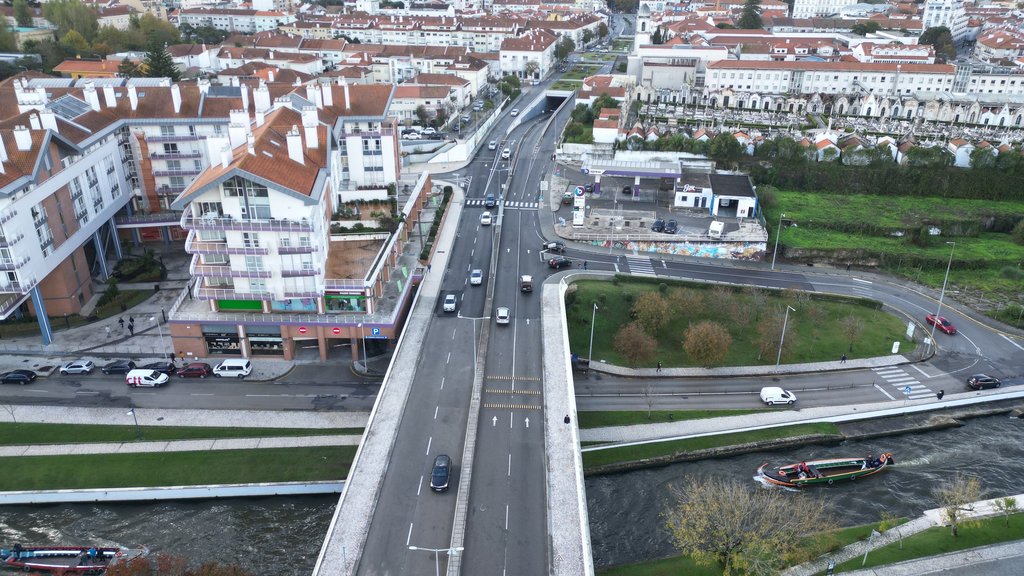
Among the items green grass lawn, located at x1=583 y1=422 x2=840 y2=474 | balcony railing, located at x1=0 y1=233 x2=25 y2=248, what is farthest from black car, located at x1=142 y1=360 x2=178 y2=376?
green grass lawn, located at x1=583 y1=422 x2=840 y2=474

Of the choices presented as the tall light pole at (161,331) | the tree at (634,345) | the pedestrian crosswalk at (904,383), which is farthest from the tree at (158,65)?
the pedestrian crosswalk at (904,383)

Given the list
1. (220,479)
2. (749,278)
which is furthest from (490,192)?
(220,479)

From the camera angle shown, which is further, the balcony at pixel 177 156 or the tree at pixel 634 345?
the balcony at pixel 177 156

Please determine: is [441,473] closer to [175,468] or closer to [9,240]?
[175,468]

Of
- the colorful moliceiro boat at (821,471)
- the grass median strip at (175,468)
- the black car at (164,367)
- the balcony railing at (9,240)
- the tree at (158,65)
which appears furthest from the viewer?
the tree at (158,65)

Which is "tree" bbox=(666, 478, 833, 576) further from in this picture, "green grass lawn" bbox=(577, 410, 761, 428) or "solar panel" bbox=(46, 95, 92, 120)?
"solar panel" bbox=(46, 95, 92, 120)

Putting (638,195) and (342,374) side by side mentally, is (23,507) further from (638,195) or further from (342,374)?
(638,195)

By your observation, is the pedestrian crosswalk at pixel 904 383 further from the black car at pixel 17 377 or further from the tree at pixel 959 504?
the black car at pixel 17 377
